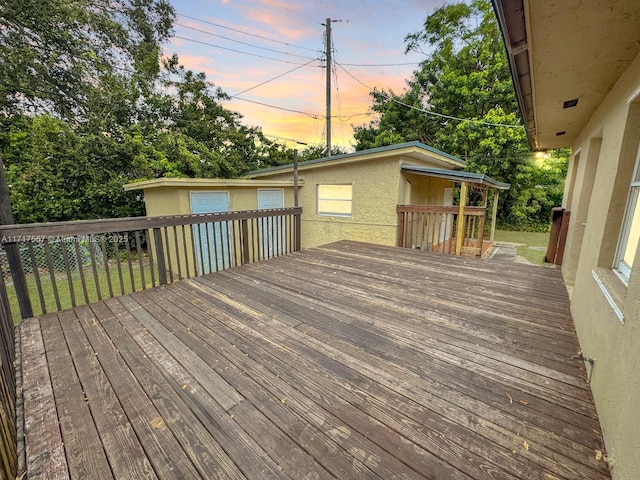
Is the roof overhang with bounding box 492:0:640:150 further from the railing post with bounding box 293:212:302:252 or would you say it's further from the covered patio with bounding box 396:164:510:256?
the railing post with bounding box 293:212:302:252

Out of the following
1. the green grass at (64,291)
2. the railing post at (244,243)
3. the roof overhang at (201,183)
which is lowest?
the green grass at (64,291)

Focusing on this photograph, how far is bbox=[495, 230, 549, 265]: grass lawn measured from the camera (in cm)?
873

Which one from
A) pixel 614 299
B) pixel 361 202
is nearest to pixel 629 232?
pixel 614 299

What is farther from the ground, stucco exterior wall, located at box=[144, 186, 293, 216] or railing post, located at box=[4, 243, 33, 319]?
stucco exterior wall, located at box=[144, 186, 293, 216]

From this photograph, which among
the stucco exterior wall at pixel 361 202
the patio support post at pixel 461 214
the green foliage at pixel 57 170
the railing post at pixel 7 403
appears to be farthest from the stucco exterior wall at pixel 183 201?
the patio support post at pixel 461 214

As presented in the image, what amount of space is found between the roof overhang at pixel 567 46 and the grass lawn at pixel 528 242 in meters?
6.55

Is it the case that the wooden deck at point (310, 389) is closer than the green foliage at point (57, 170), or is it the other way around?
the wooden deck at point (310, 389)

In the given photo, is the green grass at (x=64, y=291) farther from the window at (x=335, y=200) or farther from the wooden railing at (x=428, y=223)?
the wooden railing at (x=428, y=223)

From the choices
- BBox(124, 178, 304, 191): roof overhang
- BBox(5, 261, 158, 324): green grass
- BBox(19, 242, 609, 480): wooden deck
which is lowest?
BBox(5, 261, 158, 324): green grass

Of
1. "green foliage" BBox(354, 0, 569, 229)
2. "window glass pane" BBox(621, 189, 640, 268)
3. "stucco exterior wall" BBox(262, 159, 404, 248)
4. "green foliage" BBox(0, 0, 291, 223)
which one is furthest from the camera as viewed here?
"green foliage" BBox(354, 0, 569, 229)

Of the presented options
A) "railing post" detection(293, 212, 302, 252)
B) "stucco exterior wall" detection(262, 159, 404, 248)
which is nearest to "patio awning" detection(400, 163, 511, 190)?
"stucco exterior wall" detection(262, 159, 404, 248)

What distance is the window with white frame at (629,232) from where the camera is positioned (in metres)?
1.78

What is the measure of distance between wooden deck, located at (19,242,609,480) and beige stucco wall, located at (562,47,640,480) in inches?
7.7

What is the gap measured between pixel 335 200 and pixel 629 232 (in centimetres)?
635
